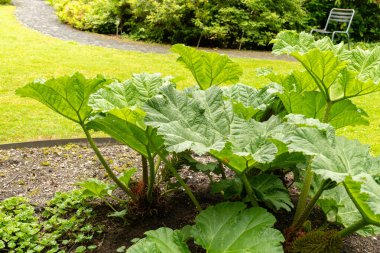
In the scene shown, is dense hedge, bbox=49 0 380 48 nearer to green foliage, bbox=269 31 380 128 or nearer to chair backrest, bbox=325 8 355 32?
chair backrest, bbox=325 8 355 32

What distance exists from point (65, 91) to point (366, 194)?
4.39 ft

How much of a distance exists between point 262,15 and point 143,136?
733 centimetres

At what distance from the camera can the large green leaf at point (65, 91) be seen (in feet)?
6.76

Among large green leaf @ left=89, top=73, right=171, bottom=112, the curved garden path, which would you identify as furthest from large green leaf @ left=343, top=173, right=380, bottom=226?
the curved garden path

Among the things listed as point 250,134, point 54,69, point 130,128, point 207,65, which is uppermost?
point 207,65

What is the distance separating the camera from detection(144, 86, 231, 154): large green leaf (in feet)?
5.27

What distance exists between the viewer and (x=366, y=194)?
1.46 metres

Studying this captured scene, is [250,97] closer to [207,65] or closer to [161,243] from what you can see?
[207,65]

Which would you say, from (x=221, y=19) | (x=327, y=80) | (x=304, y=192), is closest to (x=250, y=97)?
(x=327, y=80)

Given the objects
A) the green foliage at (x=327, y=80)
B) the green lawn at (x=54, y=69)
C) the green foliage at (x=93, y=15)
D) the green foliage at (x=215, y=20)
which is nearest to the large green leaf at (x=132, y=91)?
the green foliage at (x=327, y=80)

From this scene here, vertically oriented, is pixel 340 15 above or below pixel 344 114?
above

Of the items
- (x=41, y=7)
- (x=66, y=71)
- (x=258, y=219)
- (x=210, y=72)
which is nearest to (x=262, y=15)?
(x=66, y=71)

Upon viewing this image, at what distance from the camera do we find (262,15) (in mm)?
8820

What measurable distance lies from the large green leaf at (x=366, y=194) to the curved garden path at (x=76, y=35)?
6763 millimetres
